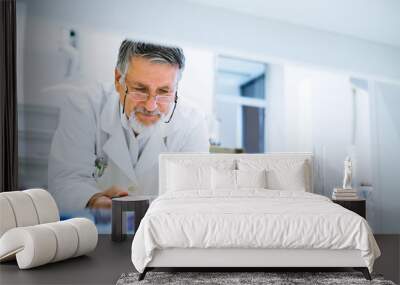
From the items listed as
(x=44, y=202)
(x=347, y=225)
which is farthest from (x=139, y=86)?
(x=347, y=225)

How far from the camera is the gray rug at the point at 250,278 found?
3.01 m

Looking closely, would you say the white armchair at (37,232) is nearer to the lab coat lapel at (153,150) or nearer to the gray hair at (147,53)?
the lab coat lapel at (153,150)

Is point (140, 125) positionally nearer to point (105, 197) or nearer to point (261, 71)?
point (105, 197)

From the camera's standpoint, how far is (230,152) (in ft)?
17.7

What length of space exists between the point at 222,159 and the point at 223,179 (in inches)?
24.5

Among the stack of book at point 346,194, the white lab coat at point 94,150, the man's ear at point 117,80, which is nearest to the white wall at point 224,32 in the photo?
the man's ear at point 117,80

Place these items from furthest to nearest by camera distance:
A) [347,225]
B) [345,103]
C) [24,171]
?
[345,103] < [24,171] < [347,225]

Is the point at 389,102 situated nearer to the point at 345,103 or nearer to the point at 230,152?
the point at 345,103

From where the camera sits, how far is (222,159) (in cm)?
511

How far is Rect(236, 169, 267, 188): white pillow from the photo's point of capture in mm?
4477

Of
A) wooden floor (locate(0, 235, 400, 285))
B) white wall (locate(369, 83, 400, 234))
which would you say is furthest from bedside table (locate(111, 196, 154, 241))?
white wall (locate(369, 83, 400, 234))

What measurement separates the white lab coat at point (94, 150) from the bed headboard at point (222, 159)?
0.57ft

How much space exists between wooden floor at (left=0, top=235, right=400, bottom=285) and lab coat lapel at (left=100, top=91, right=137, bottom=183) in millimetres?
1226

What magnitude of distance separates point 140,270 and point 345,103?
148 inches
